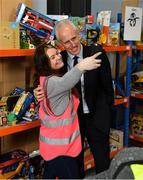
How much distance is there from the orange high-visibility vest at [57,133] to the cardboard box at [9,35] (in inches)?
16.0

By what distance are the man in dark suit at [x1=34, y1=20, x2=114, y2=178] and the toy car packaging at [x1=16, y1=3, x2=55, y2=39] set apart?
20 cm

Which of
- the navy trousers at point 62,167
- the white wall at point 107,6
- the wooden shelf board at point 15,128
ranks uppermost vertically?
the white wall at point 107,6

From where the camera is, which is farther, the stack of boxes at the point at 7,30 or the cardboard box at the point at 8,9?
the cardboard box at the point at 8,9

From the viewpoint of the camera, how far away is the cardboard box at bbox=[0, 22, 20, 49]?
5.98 feet

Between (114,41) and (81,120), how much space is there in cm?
94

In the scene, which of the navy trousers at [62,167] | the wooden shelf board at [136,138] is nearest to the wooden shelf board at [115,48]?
the wooden shelf board at [136,138]

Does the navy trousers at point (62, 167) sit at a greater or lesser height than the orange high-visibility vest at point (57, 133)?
lesser

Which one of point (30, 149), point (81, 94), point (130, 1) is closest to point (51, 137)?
point (81, 94)

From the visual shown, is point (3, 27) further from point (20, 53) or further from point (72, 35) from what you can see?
point (72, 35)

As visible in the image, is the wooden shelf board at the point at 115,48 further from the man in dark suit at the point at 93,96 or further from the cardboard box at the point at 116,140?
the cardboard box at the point at 116,140

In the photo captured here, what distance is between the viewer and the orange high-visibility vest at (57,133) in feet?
5.25

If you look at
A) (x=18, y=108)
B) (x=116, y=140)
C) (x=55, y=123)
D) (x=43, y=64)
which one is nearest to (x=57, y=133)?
(x=55, y=123)

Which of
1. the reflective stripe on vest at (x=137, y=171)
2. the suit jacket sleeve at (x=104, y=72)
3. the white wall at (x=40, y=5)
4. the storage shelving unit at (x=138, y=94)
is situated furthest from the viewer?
the storage shelving unit at (x=138, y=94)

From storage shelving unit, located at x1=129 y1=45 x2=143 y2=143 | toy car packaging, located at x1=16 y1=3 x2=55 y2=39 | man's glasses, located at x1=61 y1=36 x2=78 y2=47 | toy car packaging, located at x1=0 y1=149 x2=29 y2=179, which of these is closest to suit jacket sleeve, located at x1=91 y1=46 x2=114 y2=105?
man's glasses, located at x1=61 y1=36 x2=78 y2=47
